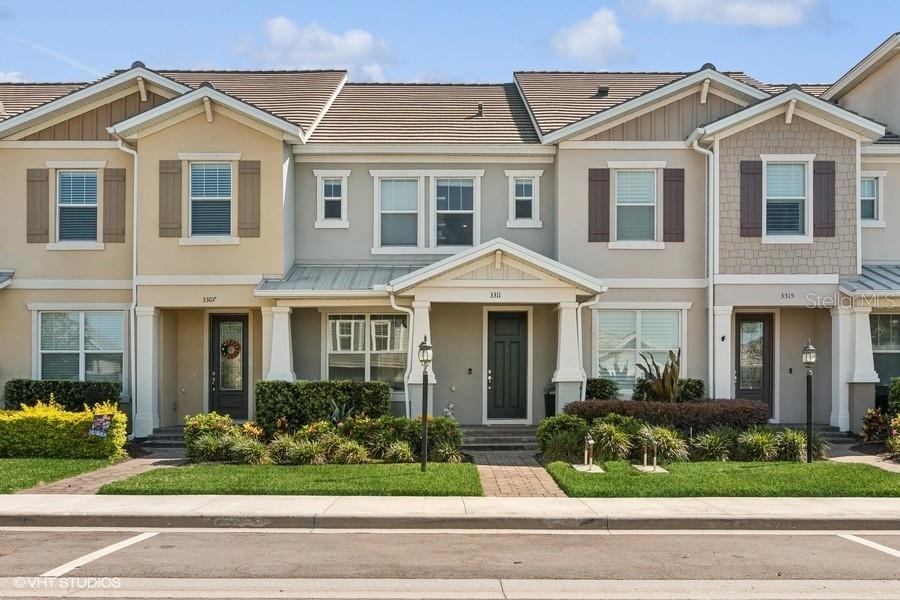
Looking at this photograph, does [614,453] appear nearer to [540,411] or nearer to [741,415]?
[741,415]

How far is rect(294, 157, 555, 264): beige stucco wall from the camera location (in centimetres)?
1925

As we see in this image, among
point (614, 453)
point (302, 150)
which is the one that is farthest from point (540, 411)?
point (302, 150)

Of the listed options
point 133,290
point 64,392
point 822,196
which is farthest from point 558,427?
point 64,392

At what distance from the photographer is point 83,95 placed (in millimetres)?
18703

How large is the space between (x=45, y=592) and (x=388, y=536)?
3816mm

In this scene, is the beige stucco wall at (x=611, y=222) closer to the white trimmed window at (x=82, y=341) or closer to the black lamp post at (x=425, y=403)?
the black lamp post at (x=425, y=403)

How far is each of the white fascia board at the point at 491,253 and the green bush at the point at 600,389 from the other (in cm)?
200

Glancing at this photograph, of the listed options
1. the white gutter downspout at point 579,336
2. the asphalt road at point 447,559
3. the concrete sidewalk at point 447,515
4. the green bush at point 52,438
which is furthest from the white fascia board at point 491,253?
the asphalt road at point 447,559

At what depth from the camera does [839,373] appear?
17938 mm

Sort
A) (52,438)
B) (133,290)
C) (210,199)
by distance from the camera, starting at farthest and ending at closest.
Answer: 1. (133,290)
2. (210,199)
3. (52,438)

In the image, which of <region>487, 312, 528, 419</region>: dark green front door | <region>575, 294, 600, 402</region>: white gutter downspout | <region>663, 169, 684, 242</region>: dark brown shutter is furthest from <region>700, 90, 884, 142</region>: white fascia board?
<region>487, 312, 528, 419</region>: dark green front door

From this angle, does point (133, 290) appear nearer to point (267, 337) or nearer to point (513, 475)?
point (267, 337)

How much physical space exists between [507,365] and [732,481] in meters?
7.04

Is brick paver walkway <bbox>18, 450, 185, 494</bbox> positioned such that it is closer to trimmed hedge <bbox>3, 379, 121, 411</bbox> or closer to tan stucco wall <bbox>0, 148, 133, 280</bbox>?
trimmed hedge <bbox>3, 379, 121, 411</bbox>
